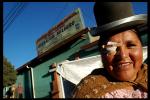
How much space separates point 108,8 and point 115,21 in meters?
0.07

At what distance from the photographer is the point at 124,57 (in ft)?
3.69

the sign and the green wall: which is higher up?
the sign

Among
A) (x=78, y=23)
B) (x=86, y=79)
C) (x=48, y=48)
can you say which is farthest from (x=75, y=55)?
(x=86, y=79)

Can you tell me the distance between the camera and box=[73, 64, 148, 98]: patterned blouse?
109cm

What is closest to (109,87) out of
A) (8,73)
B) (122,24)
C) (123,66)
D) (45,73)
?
(123,66)

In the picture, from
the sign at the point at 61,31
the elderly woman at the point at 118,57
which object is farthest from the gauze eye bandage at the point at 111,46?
the sign at the point at 61,31

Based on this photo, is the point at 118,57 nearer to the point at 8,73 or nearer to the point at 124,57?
the point at 124,57

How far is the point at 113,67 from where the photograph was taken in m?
Result: 1.14

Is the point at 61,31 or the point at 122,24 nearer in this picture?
the point at 122,24

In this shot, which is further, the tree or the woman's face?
the tree

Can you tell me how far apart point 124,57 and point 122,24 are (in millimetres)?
130

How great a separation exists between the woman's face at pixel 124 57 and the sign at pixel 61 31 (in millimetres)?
5622

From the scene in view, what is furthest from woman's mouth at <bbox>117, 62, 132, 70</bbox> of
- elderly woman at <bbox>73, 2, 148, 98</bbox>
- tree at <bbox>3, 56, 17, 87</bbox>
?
tree at <bbox>3, 56, 17, 87</bbox>

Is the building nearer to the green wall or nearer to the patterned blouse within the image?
the green wall
